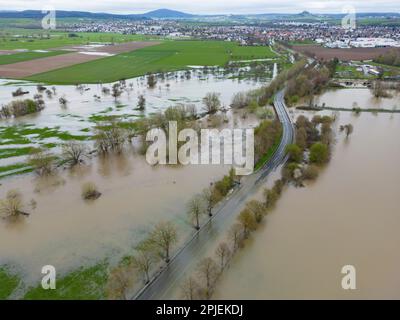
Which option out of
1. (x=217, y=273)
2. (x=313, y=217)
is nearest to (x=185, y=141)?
(x=313, y=217)

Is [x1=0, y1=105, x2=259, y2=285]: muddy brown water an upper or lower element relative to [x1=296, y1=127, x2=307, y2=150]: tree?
lower

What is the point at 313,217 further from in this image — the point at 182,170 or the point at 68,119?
the point at 68,119

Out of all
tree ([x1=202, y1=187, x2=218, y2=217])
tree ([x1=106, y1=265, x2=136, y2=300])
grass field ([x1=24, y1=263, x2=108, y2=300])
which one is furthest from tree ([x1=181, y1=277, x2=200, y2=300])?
tree ([x1=202, y1=187, x2=218, y2=217])

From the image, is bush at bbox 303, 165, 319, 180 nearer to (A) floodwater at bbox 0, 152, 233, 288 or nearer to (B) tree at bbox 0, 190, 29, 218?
(A) floodwater at bbox 0, 152, 233, 288

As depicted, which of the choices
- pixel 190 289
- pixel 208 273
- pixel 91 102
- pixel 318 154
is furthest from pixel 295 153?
pixel 91 102

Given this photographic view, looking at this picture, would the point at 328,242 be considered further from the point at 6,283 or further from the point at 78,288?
the point at 6,283

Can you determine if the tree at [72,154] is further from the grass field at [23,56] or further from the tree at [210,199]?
the grass field at [23,56]
